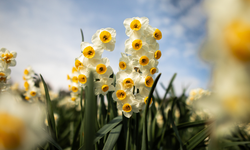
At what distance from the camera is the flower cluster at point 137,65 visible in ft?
3.37

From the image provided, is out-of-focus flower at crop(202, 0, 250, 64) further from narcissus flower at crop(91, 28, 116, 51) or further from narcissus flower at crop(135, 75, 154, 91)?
narcissus flower at crop(91, 28, 116, 51)

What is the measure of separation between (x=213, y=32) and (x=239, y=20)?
42 mm

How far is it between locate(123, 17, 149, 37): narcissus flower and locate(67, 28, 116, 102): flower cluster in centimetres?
14

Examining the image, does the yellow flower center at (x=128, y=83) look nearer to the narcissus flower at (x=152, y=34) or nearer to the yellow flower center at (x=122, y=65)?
the yellow flower center at (x=122, y=65)

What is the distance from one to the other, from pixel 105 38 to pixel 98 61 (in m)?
0.21

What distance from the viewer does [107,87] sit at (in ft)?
3.52

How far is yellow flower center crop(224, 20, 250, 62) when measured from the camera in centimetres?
20

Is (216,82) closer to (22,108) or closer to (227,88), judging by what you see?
(227,88)

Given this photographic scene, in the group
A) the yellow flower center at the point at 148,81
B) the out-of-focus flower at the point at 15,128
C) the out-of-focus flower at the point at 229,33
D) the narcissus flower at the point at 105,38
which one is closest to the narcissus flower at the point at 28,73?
the narcissus flower at the point at 105,38

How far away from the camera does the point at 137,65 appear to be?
108 centimetres

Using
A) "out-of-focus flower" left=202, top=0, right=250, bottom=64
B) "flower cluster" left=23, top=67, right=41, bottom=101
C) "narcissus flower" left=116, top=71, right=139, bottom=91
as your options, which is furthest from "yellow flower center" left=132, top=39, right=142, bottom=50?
"flower cluster" left=23, top=67, right=41, bottom=101

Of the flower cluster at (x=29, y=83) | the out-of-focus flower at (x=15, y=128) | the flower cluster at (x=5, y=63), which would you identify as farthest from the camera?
the flower cluster at (x=29, y=83)

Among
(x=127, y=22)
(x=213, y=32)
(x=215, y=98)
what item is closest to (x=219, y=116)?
(x=215, y=98)

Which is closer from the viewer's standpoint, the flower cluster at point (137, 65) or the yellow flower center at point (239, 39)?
the yellow flower center at point (239, 39)
